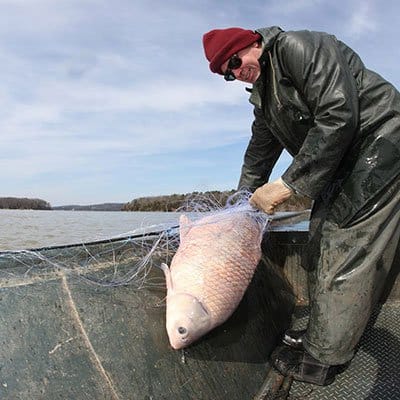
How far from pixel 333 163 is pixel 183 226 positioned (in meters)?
1.10

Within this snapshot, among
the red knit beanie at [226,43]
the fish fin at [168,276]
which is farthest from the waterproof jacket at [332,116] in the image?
the fish fin at [168,276]

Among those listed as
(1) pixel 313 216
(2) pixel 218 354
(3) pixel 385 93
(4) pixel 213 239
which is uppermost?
(3) pixel 385 93

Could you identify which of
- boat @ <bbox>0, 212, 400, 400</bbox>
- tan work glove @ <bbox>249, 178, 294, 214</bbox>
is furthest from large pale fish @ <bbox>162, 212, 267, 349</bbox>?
tan work glove @ <bbox>249, 178, 294, 214</bbox>

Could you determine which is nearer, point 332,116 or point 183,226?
point 332,116

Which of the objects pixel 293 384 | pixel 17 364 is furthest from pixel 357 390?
pixel 17 364

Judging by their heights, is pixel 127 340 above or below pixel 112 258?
below

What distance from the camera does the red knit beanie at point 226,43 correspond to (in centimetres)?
278

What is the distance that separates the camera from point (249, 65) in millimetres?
2891

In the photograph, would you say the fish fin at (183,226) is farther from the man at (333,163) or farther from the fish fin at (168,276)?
the man at (333,163)

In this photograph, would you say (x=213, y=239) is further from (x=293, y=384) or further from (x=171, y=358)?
(x=293, y=384)

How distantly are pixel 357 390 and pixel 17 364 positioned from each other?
2029mm

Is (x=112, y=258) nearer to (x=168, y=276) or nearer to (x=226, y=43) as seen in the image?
(x=168, y=276)

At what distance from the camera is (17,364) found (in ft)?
6.41

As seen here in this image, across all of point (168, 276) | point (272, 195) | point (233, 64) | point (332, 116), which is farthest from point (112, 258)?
point (332, 116)
